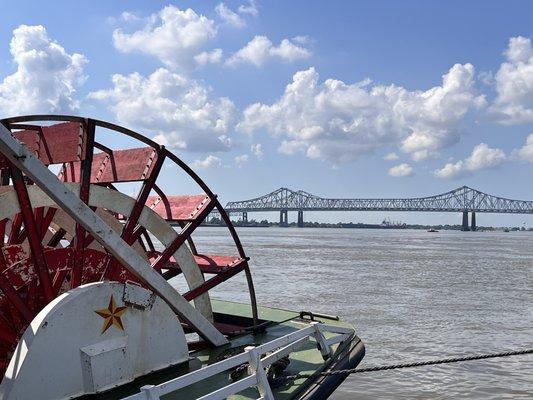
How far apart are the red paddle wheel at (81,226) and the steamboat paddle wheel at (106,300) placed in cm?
1

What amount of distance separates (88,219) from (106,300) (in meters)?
0.57

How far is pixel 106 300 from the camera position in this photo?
13.3ft

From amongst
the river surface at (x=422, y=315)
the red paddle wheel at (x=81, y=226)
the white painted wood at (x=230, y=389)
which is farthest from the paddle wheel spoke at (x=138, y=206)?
the river surface at (x=422, y=315)

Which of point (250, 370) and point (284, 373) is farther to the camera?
point (284, 373)

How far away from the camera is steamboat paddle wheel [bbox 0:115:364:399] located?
146 inches

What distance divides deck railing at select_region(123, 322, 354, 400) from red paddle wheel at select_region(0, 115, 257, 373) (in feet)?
3.67

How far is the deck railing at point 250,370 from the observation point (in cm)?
318

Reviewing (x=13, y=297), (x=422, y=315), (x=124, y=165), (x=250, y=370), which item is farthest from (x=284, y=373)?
(x=422, y=315)

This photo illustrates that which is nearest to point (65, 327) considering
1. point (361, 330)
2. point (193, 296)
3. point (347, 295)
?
point (193, 296)

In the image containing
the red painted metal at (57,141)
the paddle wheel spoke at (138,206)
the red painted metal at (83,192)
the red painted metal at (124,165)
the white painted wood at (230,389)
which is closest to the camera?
the white painted wood at (230,389)

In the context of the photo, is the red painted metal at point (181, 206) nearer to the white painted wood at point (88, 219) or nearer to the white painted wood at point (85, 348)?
the white painted wood at point (88, 219)

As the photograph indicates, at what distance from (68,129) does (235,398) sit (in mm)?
2973

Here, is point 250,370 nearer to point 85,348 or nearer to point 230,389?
point 230,389

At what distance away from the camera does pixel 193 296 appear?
5477 millimetres
